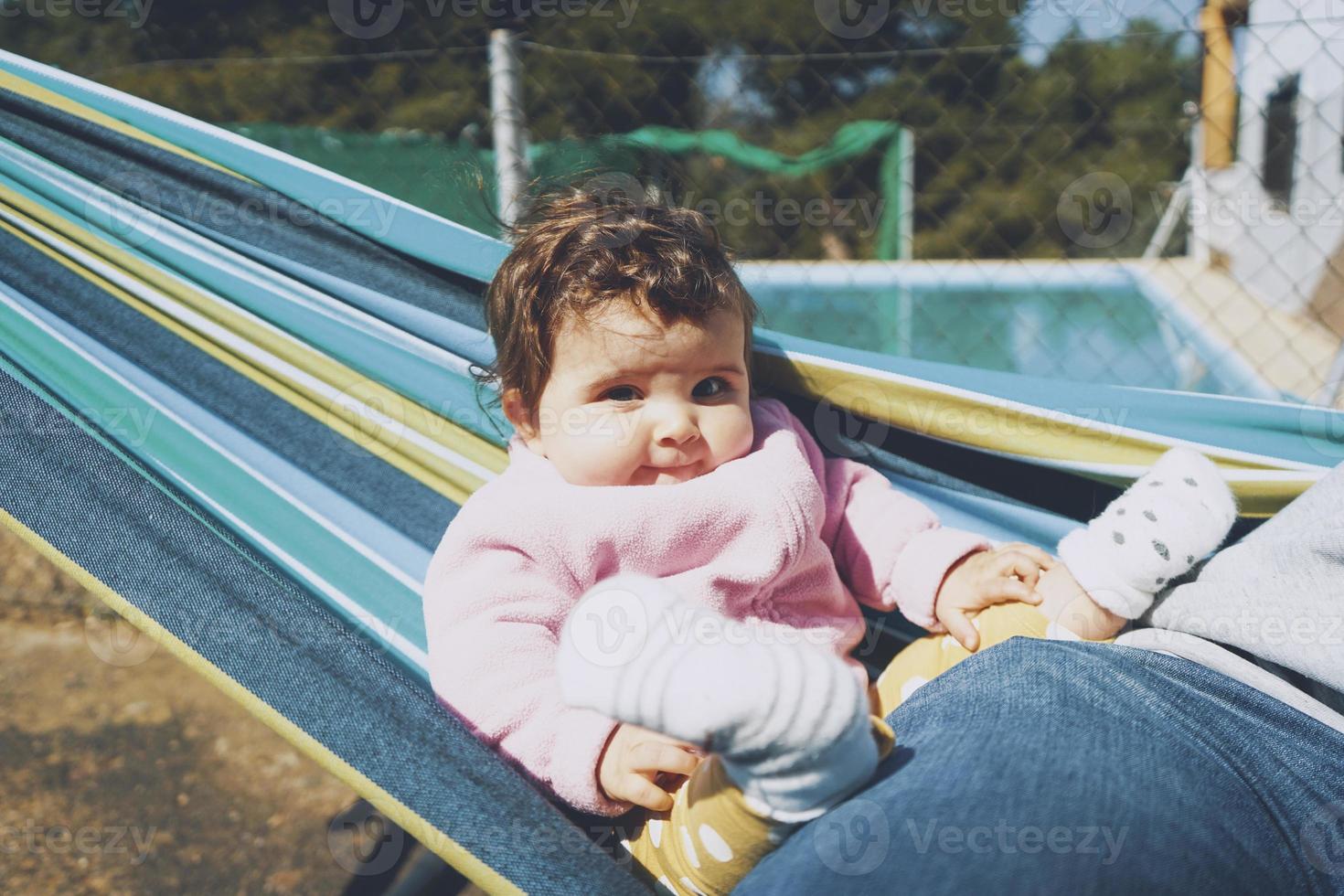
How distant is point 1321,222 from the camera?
225 inches

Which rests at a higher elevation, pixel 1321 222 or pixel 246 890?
pixel 1321 222

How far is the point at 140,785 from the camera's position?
194cm

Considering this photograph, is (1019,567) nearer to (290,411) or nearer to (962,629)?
(962,629)

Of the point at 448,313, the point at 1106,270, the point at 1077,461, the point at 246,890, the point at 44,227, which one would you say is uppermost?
the point at 44,227

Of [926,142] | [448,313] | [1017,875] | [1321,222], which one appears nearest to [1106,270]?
[1321,222]

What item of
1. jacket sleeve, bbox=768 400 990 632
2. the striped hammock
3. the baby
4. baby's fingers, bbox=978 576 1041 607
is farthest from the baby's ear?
baby's fingers, bbox=978 576 1041 607

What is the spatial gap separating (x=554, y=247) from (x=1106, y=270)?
15.4 feet

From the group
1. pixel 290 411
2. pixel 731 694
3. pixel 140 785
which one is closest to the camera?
pixel 731 694

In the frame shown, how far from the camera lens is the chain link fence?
16.6 feet

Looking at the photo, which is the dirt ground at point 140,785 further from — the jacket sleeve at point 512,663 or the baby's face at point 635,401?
the baby's face at point 635,401

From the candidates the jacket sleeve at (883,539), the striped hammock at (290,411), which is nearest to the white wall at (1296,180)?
the striped hammock at (290,411)

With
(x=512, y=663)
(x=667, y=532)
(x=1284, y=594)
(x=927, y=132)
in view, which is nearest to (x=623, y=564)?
(x=667, y=532)

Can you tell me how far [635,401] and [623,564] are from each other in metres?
0.18

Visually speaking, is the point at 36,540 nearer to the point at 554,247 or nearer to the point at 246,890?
the point at 554,247
